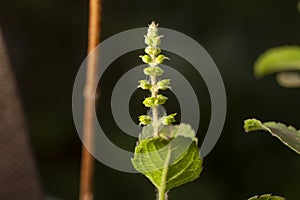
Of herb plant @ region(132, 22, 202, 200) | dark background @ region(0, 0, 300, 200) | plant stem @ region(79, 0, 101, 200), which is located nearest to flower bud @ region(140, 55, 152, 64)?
herb plant @ region(132, 22, 202, 200)

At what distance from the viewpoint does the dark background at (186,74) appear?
3.69 ft

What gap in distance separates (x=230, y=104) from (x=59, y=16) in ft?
1.22

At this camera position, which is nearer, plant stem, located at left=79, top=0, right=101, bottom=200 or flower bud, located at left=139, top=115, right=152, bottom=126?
flower bud, located at left=139, top=115, right=152, bottom=126

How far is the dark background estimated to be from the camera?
1.12 meters

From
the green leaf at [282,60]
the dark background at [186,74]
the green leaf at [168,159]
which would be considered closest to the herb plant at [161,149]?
the green leaf at [168,159]

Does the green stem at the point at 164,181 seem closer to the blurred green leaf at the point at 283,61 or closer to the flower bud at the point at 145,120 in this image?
the flower bud at the point at 145,120

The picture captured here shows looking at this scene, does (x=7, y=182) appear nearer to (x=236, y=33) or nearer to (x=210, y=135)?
(x=210, y=135)

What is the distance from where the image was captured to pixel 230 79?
1.17 meters

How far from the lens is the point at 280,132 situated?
0.97 ft

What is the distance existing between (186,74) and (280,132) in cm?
84

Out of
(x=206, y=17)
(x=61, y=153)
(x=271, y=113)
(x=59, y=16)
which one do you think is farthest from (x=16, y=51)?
(x=271, y=113)

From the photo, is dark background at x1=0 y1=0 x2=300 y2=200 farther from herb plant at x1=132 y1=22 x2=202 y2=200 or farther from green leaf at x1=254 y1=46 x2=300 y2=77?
herb plant at x1=132 y1=22 x2=202 y2=200

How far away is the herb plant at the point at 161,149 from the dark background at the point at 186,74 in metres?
0.81

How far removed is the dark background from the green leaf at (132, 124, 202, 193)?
0.81 m
